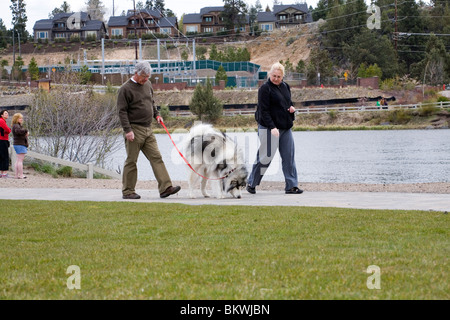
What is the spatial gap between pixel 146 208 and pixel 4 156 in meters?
9.37

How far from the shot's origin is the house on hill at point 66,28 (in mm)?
155875

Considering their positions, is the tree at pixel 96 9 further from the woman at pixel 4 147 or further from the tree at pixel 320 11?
the woman at pixel 4 147

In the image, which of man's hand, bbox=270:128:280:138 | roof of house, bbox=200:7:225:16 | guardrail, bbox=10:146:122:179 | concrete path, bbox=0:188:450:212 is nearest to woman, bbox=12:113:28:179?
guardrail, bbox=10:146:122:179

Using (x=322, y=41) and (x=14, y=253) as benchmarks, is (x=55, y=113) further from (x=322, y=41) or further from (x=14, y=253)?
(x=322, y=41)

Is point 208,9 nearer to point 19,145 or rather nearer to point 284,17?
point 284,17

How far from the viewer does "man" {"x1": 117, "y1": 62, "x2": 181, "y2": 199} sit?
12.5 m

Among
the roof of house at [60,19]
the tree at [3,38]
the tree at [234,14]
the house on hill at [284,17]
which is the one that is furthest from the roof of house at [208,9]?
the tree at [3,38]

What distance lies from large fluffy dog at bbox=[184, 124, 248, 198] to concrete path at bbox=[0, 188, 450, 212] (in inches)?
11.8

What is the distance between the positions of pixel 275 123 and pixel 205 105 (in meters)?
66.1

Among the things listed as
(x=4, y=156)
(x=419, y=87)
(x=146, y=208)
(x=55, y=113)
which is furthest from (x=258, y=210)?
(x=419, y=87)

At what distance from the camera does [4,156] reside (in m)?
19.0

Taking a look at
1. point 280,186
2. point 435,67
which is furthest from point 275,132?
point 435,67

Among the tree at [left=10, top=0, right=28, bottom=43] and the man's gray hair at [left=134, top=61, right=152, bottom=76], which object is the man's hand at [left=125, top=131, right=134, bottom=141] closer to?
the man's gray hair at [left=134, top=61, right=152, bottom=76]

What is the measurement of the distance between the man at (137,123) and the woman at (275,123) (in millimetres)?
1924
